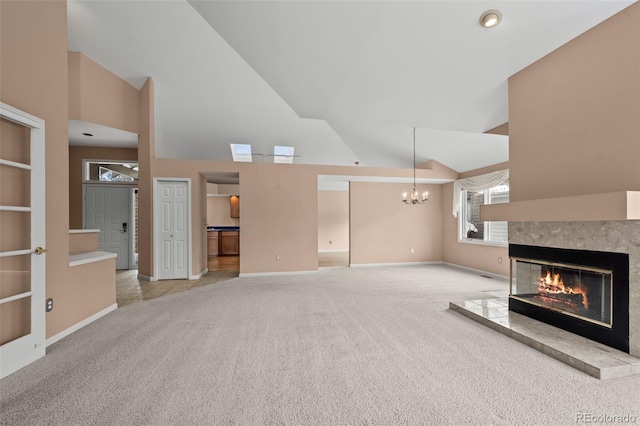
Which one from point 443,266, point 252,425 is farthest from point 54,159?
point 443,266

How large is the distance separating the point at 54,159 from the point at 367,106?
4043 mm

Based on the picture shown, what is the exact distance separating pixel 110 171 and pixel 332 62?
6.29m

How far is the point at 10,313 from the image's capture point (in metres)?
2.15

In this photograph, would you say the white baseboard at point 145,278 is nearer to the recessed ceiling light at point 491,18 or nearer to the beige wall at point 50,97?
the beige wall at point 50,97

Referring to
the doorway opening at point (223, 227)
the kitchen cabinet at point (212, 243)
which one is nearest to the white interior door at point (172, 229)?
the doorway opening at point (223, 227)

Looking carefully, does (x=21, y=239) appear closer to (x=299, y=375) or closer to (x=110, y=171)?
(x=299, y=375)

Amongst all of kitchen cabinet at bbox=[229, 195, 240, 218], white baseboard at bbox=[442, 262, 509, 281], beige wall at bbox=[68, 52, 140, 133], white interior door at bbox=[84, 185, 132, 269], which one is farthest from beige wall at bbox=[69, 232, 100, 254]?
white baseboard at bbox=[442, 262, 509, 281]

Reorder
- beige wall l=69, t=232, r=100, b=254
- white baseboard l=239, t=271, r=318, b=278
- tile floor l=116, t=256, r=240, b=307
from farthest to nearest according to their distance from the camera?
white baseboard l=239, t=271, r=318, b=278, tile floor l=116, t=256, r=240, b=307, beige wall l=69, t=232, r=100, b=254

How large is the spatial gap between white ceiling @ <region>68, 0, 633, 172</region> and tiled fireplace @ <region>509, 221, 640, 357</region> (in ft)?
6.18

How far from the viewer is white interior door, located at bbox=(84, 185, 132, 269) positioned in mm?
6234

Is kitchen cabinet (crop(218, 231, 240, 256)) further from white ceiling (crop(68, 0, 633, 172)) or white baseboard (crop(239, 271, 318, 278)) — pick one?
white baseboard (crop(239, 271, 318, 278))

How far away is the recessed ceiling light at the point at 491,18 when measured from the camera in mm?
2424

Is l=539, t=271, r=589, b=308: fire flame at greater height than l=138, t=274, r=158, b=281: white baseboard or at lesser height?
greater

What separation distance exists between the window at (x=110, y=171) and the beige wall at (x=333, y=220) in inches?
226
